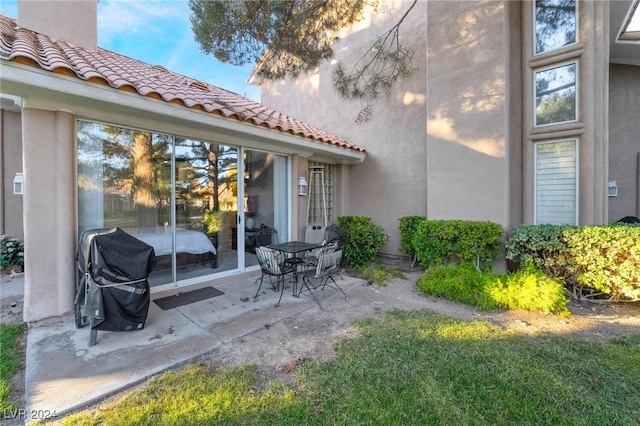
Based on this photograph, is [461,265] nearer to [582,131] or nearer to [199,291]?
[582,131]

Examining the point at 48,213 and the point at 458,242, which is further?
the point at 458,242

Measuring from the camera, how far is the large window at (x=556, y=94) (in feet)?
20.2

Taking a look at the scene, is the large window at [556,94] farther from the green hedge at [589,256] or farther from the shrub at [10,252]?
the shrub at [10,252]

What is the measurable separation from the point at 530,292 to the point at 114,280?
20.9 feet

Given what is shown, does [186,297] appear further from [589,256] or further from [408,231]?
[589,256]

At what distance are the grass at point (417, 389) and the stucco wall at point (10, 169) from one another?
7.53 meters

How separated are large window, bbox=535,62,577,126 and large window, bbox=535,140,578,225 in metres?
0.56

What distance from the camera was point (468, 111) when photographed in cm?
693

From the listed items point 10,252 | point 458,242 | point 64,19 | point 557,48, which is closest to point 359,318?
point 458,242

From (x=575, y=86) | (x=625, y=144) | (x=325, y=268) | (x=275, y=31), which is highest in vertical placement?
(x=275, y=31)

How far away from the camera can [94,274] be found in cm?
365

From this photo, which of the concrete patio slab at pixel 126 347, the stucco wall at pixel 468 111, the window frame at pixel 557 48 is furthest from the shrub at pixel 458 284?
the window frame at pixel 557 48

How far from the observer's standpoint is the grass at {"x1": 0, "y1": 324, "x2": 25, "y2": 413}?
2725 mm

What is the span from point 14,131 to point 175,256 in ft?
19.6
